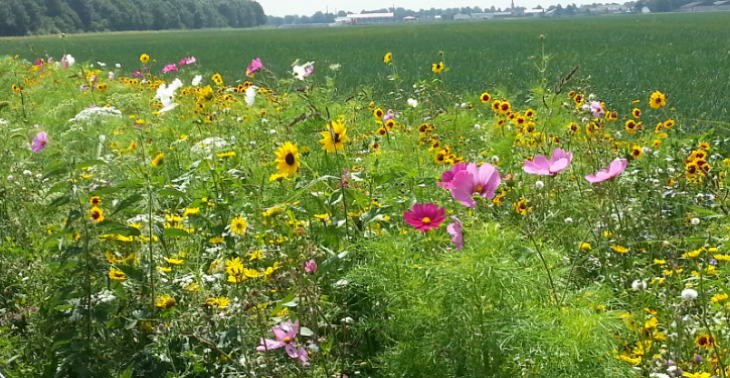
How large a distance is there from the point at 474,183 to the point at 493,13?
558 ft

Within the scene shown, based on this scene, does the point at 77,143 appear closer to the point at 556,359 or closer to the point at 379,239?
the point at 379,239

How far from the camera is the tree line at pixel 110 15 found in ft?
196

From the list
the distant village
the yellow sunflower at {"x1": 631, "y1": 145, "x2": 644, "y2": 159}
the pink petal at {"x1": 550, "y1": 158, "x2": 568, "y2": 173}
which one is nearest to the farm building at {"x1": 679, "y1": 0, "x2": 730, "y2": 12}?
the distant village

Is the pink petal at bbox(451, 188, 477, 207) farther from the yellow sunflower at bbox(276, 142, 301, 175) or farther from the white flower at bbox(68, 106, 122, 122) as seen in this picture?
the white flower at bbox(68, 106, 122, 122)

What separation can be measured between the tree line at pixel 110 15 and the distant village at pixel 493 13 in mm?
18345

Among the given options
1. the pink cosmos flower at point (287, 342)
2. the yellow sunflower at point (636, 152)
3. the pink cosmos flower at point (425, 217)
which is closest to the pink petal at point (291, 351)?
the pink cosmos flower at point (287, 342)

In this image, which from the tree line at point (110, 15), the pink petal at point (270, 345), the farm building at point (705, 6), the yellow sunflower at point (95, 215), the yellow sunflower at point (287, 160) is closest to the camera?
the pink petal at point (270, 345)

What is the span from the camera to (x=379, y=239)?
1895mm

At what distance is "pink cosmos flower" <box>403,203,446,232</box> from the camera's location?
1561mm

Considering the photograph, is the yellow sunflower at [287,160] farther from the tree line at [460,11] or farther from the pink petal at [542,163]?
the tree line at [460,11]

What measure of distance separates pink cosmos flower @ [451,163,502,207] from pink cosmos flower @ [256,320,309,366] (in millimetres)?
533

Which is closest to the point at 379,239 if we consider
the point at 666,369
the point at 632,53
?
the point at 666,369

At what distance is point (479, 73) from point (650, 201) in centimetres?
1119

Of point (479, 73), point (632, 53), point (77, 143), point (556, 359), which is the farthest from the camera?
point (632, 53)
